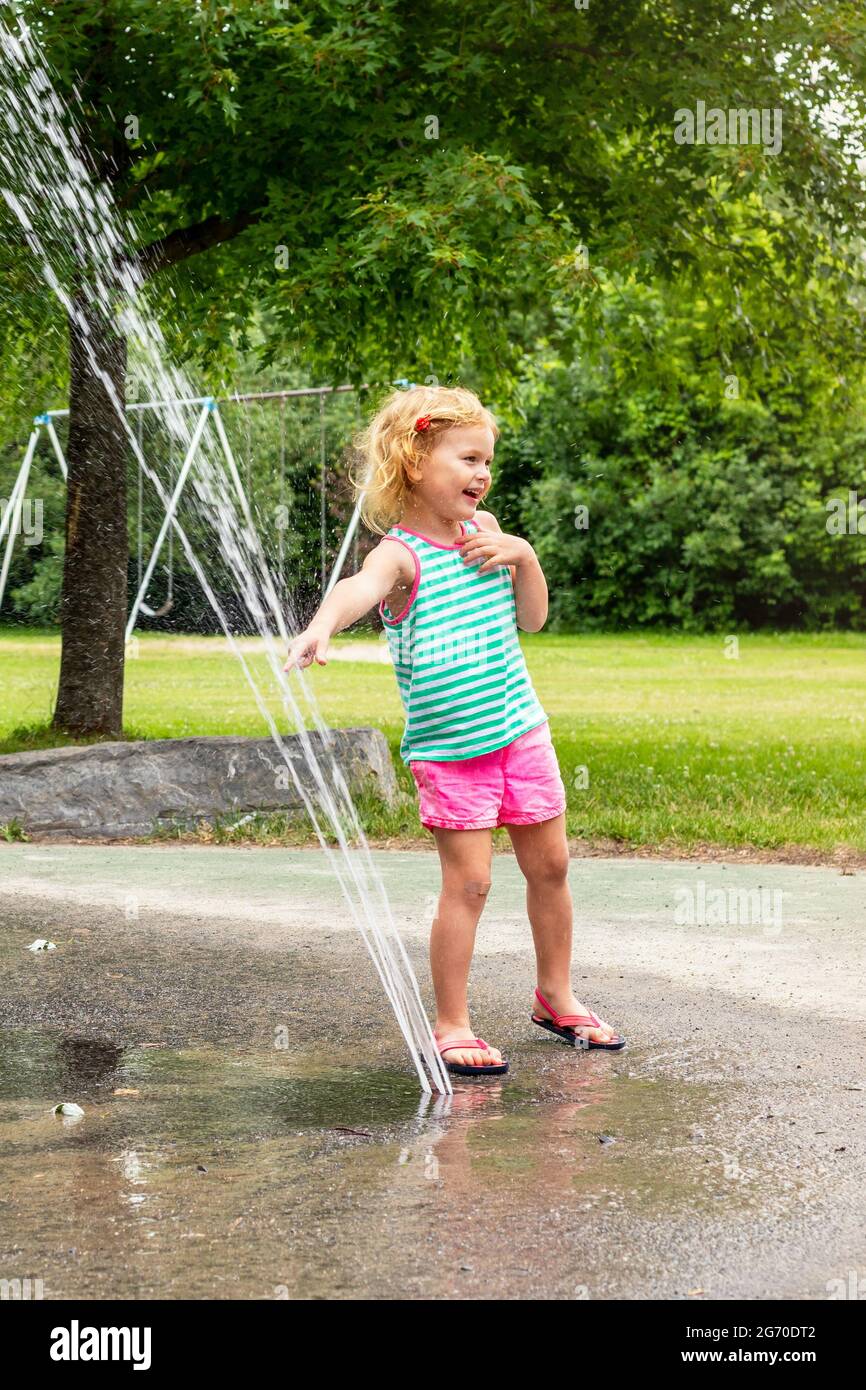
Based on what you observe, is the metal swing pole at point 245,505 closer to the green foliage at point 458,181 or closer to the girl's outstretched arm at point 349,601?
the green foliage at point 458,181

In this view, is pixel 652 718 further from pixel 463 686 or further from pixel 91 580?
pixel 463 686

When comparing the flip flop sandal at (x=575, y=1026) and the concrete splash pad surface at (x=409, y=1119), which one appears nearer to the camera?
the concrete splash pad surface at (x=409, y=1119)

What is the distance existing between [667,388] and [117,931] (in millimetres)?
8516

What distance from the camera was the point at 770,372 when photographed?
1219cm

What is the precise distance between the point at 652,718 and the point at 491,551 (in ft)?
39.7

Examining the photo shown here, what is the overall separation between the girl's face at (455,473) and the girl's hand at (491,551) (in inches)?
3.1

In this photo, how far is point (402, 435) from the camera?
160 inches

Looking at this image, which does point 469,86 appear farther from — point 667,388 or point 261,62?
point 667,388

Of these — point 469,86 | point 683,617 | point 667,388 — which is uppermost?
point 469,86

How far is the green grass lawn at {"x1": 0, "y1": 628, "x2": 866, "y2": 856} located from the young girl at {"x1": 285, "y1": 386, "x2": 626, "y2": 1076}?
356 cm

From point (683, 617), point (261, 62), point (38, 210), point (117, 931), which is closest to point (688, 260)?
point (261, 62)

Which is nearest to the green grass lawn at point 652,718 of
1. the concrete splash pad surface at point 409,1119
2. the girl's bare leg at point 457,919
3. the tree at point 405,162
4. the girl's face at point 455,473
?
the concrete splash pad surface at point 409,1119

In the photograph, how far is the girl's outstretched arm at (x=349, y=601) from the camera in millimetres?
3508

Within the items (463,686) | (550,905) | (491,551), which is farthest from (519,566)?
(550,905)
